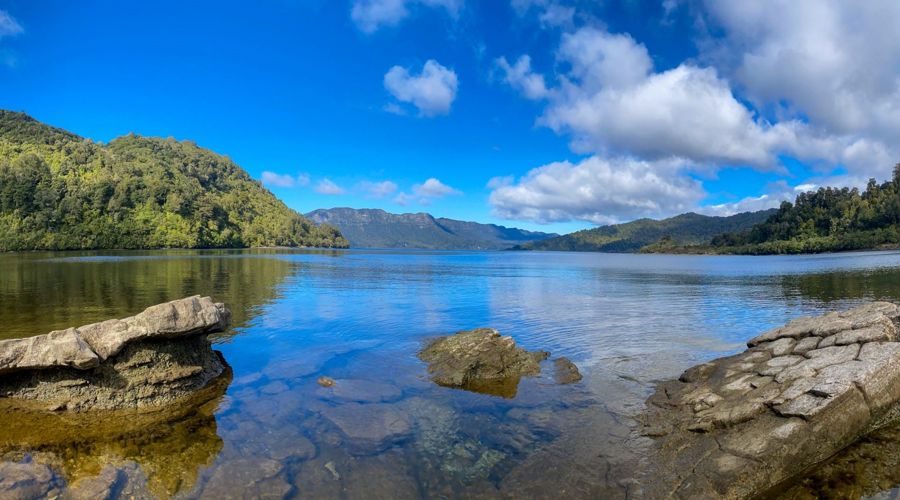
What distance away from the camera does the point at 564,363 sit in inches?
826

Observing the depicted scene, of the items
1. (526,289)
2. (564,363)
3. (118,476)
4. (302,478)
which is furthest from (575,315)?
(118,476)

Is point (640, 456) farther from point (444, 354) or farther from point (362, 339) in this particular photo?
point (362, 339)

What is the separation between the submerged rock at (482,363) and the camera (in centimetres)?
1844

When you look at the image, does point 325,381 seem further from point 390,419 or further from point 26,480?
point 26,480

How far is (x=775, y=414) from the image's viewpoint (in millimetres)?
11773

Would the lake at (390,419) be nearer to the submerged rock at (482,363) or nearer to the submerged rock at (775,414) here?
the submerged rock at (775,414)

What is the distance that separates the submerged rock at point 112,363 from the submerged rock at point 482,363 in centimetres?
979

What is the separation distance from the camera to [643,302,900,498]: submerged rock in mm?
10305

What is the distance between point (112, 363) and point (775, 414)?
20.8m

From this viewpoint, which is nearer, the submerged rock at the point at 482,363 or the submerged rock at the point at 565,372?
the submerged rock at the point at 482,363

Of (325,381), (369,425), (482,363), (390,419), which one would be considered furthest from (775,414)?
(325,381)

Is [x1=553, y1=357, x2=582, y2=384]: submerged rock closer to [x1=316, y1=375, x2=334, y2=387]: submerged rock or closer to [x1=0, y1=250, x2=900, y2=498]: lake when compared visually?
[x1=0, y1=250, x2=900, y2=498]: lake

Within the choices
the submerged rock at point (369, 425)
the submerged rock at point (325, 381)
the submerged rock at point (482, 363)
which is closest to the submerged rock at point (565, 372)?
the submerged rock at point (482, 363)

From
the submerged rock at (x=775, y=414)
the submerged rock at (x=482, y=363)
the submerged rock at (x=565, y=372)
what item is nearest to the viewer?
the submerged rock at (x=775, y=414)
